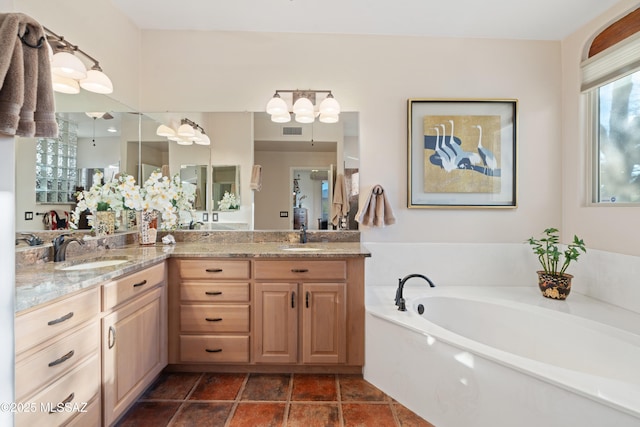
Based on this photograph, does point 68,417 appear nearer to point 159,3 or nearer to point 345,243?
point 345,243

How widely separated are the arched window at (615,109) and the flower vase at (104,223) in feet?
11.8

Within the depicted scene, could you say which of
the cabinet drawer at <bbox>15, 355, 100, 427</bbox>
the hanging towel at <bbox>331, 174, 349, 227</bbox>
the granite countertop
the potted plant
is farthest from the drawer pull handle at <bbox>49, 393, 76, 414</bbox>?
the potted plant

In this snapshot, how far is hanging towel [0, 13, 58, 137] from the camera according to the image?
1.01 meters

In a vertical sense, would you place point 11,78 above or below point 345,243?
above

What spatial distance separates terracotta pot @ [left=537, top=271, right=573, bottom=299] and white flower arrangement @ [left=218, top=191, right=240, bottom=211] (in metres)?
2.46

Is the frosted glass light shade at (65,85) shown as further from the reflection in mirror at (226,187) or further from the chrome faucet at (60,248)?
the reflection in mirror at (226,187)

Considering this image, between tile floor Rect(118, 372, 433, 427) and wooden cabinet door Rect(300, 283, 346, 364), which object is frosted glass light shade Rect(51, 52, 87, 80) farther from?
tile floor Rect(118, 372, 433, 427)

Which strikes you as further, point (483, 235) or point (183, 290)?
point (483, 235)

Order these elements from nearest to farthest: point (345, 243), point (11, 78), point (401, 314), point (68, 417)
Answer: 1. point (11, 78)
2. point (68, 417)
3. point (401, 314)
4. point (345, 243)

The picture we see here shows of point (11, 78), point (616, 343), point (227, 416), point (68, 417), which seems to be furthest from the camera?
point (227, 416)

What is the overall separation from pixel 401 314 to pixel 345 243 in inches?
31.9

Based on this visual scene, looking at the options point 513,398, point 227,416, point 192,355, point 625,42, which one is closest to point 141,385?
point 192,355

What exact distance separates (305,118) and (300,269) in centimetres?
127

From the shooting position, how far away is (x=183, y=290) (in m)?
2.05
